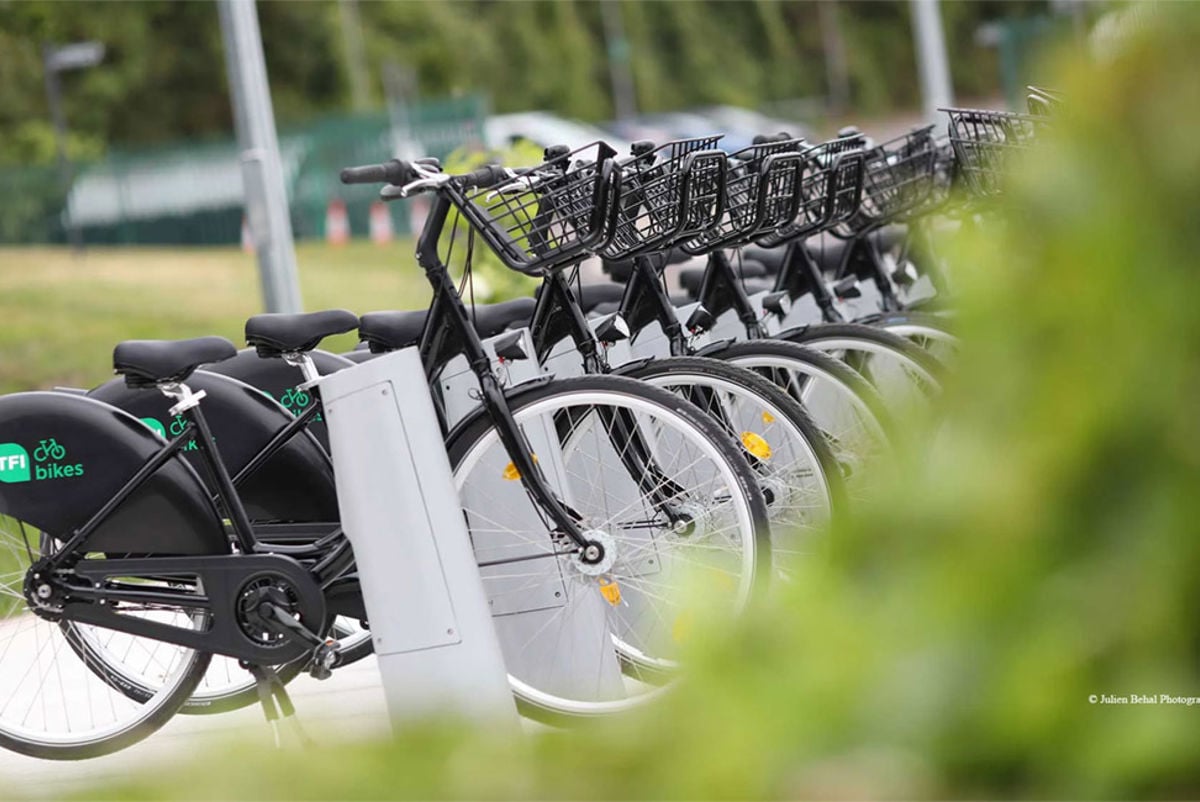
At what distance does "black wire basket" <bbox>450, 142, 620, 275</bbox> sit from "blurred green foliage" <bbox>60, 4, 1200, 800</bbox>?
2.46m

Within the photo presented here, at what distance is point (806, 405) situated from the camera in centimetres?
424

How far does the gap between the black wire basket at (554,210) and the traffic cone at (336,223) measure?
21.1 meters

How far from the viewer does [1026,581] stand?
1.00 metres

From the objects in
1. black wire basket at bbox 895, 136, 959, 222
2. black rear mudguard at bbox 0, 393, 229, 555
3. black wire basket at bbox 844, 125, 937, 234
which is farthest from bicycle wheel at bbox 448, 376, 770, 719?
black wire basket at bbox 895, 136, 959, 222

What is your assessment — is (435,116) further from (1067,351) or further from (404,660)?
(1067,351)

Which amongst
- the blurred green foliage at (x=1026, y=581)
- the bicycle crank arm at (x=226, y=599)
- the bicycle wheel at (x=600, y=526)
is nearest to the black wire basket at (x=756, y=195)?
the bicycle wheel at (x=600, y=526)

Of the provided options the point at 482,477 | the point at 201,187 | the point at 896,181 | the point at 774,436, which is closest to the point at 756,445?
the point at 774,436

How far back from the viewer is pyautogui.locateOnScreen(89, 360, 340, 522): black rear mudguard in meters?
3.90

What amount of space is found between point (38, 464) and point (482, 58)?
143 feet

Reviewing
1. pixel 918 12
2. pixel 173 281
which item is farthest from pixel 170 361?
pixel 173 281

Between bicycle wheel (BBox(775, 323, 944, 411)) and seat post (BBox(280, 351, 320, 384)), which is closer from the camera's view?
seat post (BBox(280, 351, 320, 384))

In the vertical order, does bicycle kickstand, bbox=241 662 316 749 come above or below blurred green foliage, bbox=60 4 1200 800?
below

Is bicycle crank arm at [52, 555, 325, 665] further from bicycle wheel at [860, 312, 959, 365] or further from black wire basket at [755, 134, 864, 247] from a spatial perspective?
bicycle wheel at [860, 312, 959, 365]

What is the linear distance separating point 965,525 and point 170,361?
111 inches
